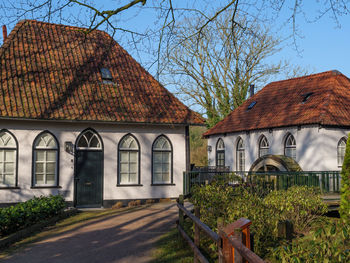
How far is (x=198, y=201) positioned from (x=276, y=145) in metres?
13.6

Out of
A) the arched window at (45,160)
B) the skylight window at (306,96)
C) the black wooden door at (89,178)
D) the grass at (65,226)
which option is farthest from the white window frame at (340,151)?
the arched window at (45,160)

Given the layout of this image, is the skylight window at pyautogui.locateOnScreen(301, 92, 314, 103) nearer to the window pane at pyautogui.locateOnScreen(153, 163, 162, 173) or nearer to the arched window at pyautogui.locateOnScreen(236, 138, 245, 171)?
the arched window at pyautogui.locateOnScreen(236, 138, 245, 171)

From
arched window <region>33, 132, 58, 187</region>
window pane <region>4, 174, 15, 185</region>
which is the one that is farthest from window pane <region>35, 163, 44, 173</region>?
window pane <region>4, 174, 15, 185</region>

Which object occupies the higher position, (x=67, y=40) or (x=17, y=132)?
(x=67, y=40)

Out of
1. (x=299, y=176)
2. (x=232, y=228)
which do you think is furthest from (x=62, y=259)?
(x=299, y=176)

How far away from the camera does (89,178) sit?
16.5 meters

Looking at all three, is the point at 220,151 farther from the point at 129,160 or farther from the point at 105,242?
the point at 105,242

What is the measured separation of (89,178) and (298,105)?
1247 cm

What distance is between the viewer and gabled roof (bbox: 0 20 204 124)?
15492mm

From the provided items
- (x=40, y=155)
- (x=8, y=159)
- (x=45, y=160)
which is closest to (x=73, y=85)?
(x=40, y=155)

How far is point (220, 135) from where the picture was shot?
94.1ft

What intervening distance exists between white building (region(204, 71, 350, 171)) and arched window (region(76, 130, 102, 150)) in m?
9.20

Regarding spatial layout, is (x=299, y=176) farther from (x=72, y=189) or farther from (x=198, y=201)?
(x=72, y=189)

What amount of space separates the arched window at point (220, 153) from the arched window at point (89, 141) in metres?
13.5
